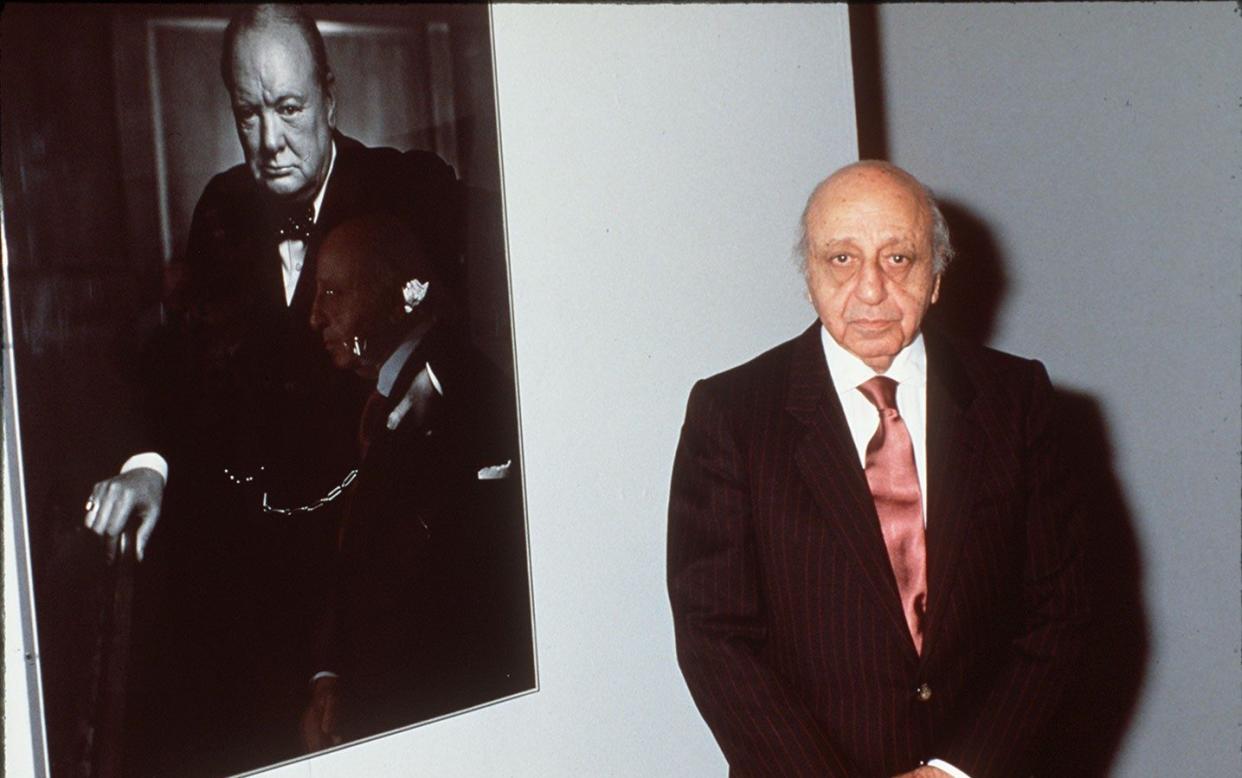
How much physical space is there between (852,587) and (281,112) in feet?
3.30

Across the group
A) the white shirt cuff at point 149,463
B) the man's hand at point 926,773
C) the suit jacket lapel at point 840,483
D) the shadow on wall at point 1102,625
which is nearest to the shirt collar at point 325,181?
the white shirt cuff at point 149,463

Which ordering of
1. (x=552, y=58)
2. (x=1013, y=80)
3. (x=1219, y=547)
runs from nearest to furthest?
(x=552, y=58), (x=1219, y=547), (x=1013, y=80)

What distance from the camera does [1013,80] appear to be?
2.65 meters

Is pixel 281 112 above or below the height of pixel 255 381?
above

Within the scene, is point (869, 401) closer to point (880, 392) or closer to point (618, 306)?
point (880, 392)

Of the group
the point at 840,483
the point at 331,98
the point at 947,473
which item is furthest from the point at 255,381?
the point at 947,473

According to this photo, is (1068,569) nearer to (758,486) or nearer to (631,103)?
(758,486)

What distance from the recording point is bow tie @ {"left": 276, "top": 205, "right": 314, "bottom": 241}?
1.38 m

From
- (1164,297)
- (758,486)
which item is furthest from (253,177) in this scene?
(1164,297)

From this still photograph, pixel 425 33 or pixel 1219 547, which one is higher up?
pixel 425 33

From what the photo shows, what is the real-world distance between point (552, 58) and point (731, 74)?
420 millimetres

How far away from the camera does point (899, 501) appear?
1574mm

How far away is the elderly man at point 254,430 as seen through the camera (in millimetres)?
1292

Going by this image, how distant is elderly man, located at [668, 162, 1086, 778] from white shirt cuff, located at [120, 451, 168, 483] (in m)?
0.71
